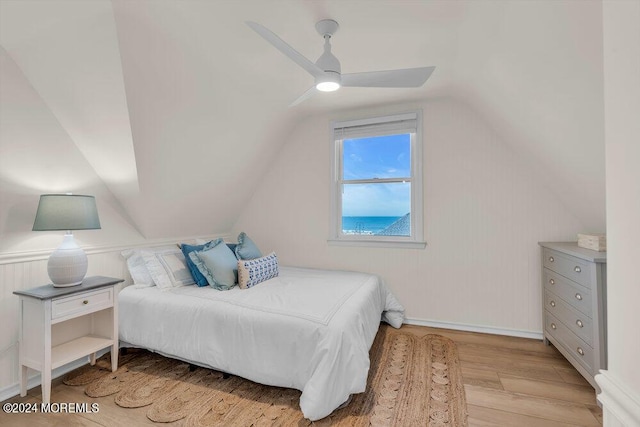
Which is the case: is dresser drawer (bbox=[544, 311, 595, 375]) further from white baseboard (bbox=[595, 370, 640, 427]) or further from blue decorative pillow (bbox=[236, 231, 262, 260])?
blue decorative pillow (bbox=[236, 231, 262, 260])

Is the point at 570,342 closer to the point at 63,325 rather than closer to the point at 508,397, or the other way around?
the point at 508,397

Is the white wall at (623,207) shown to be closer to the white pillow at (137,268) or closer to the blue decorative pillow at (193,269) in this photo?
the blue decorative pillow at (193,269)

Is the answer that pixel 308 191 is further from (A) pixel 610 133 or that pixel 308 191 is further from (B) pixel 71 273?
(A) pixel 610 133

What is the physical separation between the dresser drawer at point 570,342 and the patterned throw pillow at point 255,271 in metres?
2.48

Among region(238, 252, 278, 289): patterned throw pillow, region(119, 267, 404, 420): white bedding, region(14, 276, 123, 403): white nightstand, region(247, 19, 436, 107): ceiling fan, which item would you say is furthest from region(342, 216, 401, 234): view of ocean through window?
region(14, 276, 123, 403): white nightstand

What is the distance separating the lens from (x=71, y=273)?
2.09 metres

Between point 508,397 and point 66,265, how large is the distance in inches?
123

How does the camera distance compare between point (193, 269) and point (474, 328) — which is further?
point (474, 328)

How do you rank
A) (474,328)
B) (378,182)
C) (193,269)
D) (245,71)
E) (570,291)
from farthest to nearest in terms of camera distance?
(378,182) → (474,328) → (193,269) → (245,71) → (570,291)

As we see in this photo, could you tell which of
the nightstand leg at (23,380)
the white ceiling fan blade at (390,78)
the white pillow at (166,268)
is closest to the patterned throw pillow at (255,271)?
the white pillow at (166,268)

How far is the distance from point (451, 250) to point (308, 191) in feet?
5.83

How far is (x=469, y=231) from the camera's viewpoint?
123 inches

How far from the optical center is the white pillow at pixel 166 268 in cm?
266

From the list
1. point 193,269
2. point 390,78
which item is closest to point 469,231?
point 390,78
